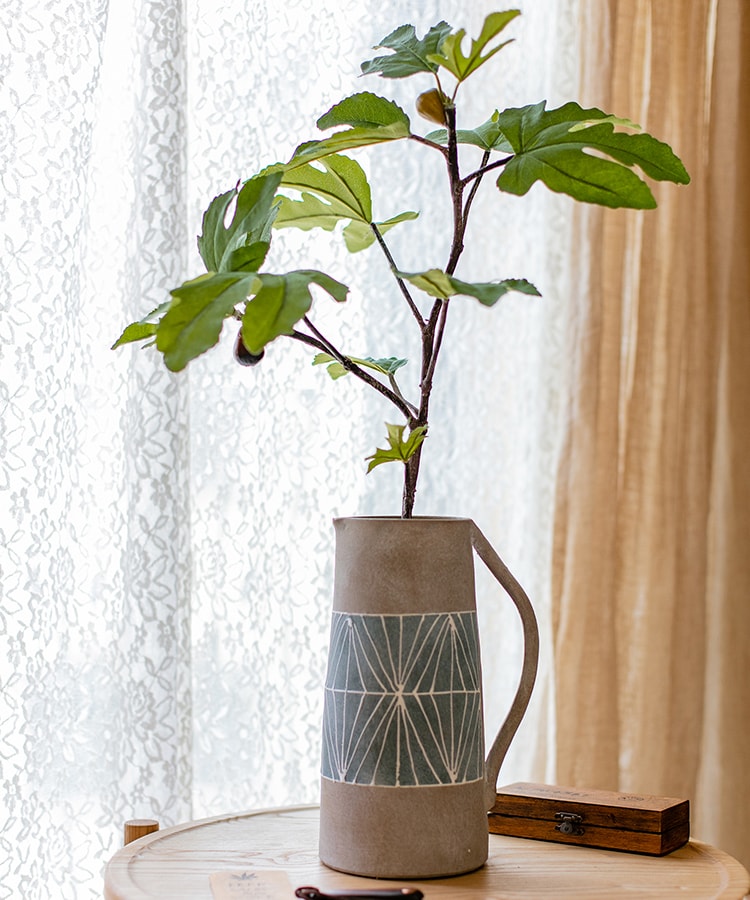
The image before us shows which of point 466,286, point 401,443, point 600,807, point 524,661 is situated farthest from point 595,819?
point 466,286

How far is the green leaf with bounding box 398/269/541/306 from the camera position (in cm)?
80

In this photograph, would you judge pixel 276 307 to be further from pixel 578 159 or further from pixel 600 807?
pixel 600 807

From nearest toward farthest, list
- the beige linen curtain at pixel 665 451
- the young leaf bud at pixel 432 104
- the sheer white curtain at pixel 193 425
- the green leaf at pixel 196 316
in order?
the green leaf at pixel 196 316 < the young leaf bud at pixel 432 104 < the sheer white curtain at pixel 193 425 < the beige linen curtain at pixel 665 451

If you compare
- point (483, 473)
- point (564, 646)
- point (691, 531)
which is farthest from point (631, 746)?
point (483, 473)

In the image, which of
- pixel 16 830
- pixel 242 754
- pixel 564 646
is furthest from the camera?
pixel 564 646

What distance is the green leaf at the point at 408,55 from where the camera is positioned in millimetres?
879

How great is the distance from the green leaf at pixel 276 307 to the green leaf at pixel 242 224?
0.06 m

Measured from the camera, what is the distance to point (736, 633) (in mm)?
1777

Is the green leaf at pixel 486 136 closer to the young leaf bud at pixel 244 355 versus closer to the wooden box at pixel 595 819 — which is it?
the young leaf bud at pixel 244 355

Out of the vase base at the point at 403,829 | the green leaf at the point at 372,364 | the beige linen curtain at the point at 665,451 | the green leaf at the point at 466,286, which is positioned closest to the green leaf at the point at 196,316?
the green leaf at the point at 466,286

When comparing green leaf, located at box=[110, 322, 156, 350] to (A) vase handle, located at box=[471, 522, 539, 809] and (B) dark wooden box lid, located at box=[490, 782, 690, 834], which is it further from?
(B) dark wooden box lid, located at box=[490, 782, 690, 834]

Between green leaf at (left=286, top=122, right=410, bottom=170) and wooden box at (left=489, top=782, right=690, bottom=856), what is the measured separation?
0.60 m

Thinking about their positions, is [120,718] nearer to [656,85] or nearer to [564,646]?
[564,646]

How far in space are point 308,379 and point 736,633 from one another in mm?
777
